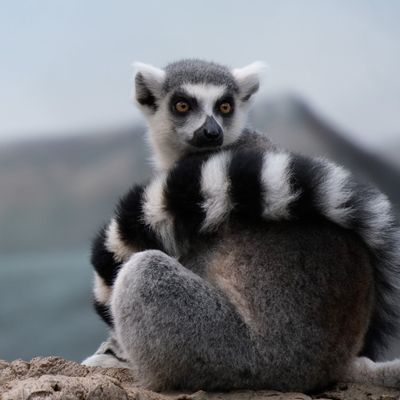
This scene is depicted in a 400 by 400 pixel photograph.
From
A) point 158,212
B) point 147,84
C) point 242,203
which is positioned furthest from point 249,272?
point 147,84

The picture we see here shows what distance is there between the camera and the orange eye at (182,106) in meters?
3.20

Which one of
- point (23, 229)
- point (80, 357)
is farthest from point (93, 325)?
point (23, 229)

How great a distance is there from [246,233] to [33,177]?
9.30ft

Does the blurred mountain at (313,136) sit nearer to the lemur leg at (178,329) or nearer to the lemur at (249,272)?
the lemur at (249,272)

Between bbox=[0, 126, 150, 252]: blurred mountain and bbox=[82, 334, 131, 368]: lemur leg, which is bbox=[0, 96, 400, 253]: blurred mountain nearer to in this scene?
bbox=[0, 126, 150, 252]: blurred mountain

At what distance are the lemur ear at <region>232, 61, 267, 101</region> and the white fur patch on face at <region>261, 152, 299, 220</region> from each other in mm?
1006

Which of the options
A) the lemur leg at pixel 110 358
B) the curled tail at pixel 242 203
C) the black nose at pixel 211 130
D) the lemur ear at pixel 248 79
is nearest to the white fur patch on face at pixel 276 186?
the curled tail at pixel 242 203

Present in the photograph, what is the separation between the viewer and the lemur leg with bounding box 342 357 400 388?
8.10 feet

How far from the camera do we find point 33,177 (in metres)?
5.07

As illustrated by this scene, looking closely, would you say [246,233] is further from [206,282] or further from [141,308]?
[141,308]

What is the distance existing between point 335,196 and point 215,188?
1.18 feet

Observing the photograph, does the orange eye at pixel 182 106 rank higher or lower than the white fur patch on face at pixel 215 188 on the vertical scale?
higher

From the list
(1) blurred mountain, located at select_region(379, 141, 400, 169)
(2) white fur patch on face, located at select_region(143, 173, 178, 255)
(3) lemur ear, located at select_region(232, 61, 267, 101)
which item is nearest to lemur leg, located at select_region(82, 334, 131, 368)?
(2) white fur patch on face, located at select_region(143, 173, 178, 255)

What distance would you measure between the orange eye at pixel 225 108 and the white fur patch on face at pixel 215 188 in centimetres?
76
